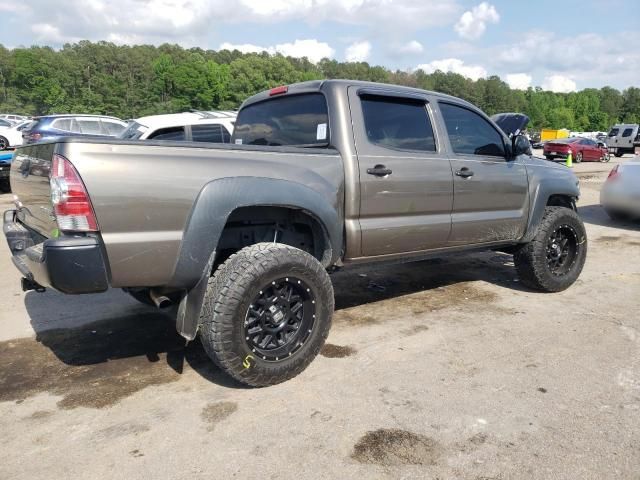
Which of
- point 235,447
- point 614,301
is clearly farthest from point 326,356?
point 614,301

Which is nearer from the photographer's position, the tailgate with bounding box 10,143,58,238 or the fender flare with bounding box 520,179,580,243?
the tailgate with bounding box 10,143,58,238

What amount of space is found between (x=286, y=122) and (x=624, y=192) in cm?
724

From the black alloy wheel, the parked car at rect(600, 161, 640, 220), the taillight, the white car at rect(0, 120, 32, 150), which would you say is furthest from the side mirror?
the white car at rect(0, 120, 32, 150)

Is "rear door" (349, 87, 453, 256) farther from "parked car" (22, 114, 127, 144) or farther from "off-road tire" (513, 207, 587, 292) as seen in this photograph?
"parked car" (22, 114, 127, 144)

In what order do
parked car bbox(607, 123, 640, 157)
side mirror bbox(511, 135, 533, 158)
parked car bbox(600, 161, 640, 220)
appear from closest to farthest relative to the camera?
side mirror bbox(511, 135, 533, 158) → parked car bbox(600, 161, 640, 220) → parked car bbox(607, 123, 640, 157)

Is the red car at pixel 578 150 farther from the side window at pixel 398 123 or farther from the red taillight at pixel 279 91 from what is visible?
the red taillight at pixel 279 91

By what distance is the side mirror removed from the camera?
15.7ft

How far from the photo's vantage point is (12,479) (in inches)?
92.3

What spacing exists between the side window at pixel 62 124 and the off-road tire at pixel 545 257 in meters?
14.6

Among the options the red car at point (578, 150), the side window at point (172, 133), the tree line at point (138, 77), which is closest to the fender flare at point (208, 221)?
the side window at point (172, 133)

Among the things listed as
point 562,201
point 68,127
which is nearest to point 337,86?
point 562,201

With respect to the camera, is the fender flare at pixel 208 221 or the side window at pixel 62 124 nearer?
the fender flare at pixel 208 221

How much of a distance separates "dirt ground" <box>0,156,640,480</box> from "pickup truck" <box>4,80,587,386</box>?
43cm

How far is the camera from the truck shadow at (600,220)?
9.27 m
